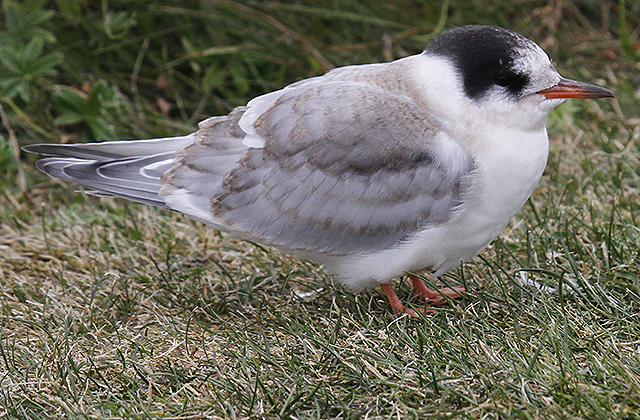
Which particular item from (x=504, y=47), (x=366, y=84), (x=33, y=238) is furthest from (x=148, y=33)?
(x=504, y=47)

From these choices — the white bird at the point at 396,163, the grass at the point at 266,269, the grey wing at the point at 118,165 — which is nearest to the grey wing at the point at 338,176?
the white bird at the point at 396,163

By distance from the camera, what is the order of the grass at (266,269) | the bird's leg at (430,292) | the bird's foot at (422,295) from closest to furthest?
the grass at (266,269)
the bird's foot at (422,295)
the bird's leg at (430,292)

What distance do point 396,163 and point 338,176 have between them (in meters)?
0.22

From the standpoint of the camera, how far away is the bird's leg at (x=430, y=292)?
3.10m

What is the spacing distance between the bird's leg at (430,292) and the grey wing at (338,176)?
360 millimetres

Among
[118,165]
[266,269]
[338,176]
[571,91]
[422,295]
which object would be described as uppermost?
[571,91]

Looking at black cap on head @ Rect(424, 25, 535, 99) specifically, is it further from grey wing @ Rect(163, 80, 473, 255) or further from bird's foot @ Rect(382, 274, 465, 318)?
bird's foot @ Rect(382, 274, 465, 318)

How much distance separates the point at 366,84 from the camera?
3004 mm

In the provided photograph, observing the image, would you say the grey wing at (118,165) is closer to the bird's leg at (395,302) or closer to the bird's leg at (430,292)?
the bird's leg at (395,302)

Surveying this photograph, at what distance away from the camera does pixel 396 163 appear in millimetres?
2832

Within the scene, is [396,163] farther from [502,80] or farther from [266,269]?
[266,269]

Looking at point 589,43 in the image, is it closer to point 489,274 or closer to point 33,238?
point 489,274

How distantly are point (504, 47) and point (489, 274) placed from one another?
3.05 feet

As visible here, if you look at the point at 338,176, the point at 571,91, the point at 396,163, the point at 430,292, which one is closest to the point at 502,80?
the point at 571,91
